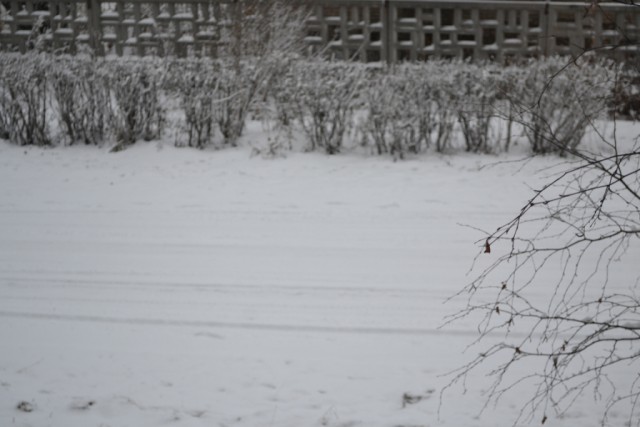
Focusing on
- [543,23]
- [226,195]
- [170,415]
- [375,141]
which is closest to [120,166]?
[226,195]

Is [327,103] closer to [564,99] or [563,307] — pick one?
[564,99]

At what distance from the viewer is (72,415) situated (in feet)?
14.8

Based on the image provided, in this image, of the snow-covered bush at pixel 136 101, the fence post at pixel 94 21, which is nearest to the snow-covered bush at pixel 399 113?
the snow-covered bush at pixel 136 101

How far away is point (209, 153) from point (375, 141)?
245 cm

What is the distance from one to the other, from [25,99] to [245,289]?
6.71m

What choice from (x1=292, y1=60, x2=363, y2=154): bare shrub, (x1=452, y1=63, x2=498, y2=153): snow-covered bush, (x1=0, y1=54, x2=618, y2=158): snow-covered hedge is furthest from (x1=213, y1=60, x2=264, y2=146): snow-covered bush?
(x1=452, y1=63, x2=498, y2=153): snow-covered bush

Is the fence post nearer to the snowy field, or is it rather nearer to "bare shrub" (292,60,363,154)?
the snowy field

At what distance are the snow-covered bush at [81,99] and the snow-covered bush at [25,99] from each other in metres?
0.21

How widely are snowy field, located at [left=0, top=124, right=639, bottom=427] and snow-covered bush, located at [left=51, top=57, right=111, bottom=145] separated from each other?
1.03m

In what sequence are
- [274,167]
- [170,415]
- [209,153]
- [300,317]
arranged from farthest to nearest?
[209,153] → [274,167] → [300,317] → [170,415]

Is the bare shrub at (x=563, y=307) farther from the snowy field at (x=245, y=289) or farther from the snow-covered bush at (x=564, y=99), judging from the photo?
the snow-covered bush at (x=564, y=99)

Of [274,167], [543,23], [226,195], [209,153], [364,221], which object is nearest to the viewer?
[364,221]

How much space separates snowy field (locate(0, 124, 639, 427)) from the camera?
4.64 metres

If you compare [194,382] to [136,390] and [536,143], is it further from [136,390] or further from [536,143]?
[536,143]
